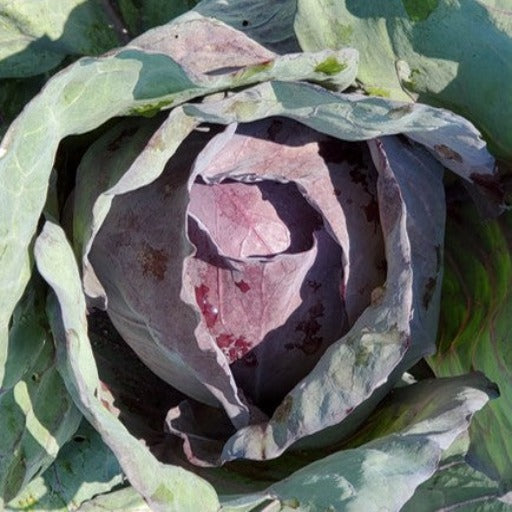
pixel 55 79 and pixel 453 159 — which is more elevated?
pixel 55 79

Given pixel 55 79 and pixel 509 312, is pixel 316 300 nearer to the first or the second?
pixel 509 312

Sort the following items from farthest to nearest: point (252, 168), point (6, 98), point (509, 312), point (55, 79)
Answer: point (6, 98)
point (509, 312)
point (252, 168)
point (55, 79)

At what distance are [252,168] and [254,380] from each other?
26 cm

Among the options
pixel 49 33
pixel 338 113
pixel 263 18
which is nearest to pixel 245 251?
pixel 338 113

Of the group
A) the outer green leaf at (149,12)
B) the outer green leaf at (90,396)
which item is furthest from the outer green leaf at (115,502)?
the outer green leaf at (149,12)

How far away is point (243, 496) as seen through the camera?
1.08 metres

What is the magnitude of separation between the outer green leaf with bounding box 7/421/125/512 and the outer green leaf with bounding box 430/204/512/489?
54 cm

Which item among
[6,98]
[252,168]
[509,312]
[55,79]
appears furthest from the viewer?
[6,98]

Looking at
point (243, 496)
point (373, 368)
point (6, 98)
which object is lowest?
point (243, 496)

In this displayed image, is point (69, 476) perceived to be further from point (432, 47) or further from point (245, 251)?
point (432, 47)

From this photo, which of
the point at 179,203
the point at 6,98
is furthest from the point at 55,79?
the point at 6,98

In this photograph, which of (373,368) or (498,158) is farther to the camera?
(498,158)

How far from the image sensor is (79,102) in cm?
95

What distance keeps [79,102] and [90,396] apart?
0.97ft
